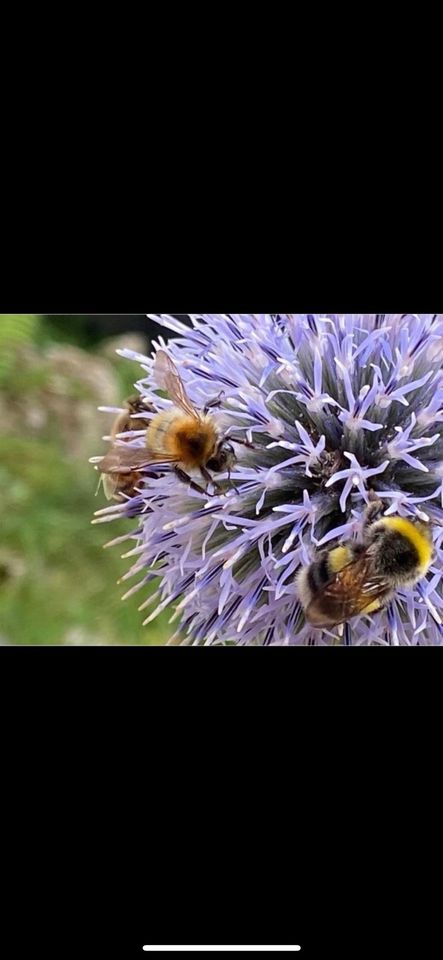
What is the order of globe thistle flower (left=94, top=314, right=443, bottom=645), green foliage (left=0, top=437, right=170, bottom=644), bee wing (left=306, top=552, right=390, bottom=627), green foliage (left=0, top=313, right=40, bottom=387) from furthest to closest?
green foliage (left=0, top=437, right=170, bottom=644), green foliage (left=0, top=313, right=40, bottom=387), globe thistle flower (left=94, top=314, right=443, bottom=645), bee wing (left=306, top=552, right=390, bottom=627)

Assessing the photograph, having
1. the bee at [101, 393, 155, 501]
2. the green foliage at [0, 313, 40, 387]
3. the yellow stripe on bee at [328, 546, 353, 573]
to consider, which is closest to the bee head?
the bee at [101, 393, 155, 501]

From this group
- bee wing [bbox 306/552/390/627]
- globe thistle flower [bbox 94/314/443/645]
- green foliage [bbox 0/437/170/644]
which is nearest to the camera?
bee wing [bbox 306/552/390/627]

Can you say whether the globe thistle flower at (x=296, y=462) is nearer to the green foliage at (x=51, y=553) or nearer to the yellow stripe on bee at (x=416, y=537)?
the yellow stripe on bee at (x=416, y=537)

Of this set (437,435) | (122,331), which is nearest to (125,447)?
(122,331)

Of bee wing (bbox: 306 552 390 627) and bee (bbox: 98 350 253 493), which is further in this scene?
bee (bbox: 98 350 253 493)

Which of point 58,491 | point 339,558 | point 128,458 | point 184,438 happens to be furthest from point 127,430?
point 339,558

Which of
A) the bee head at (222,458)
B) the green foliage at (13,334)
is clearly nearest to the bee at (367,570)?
the bee head at (222,458)

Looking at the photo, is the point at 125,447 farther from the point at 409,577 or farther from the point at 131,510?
the point at 409,577

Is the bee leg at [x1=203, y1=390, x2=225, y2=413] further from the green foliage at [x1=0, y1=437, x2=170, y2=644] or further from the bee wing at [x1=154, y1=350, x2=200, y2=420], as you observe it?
the green foliage at [x1=0, y1=437, x2=170, y2=644]
